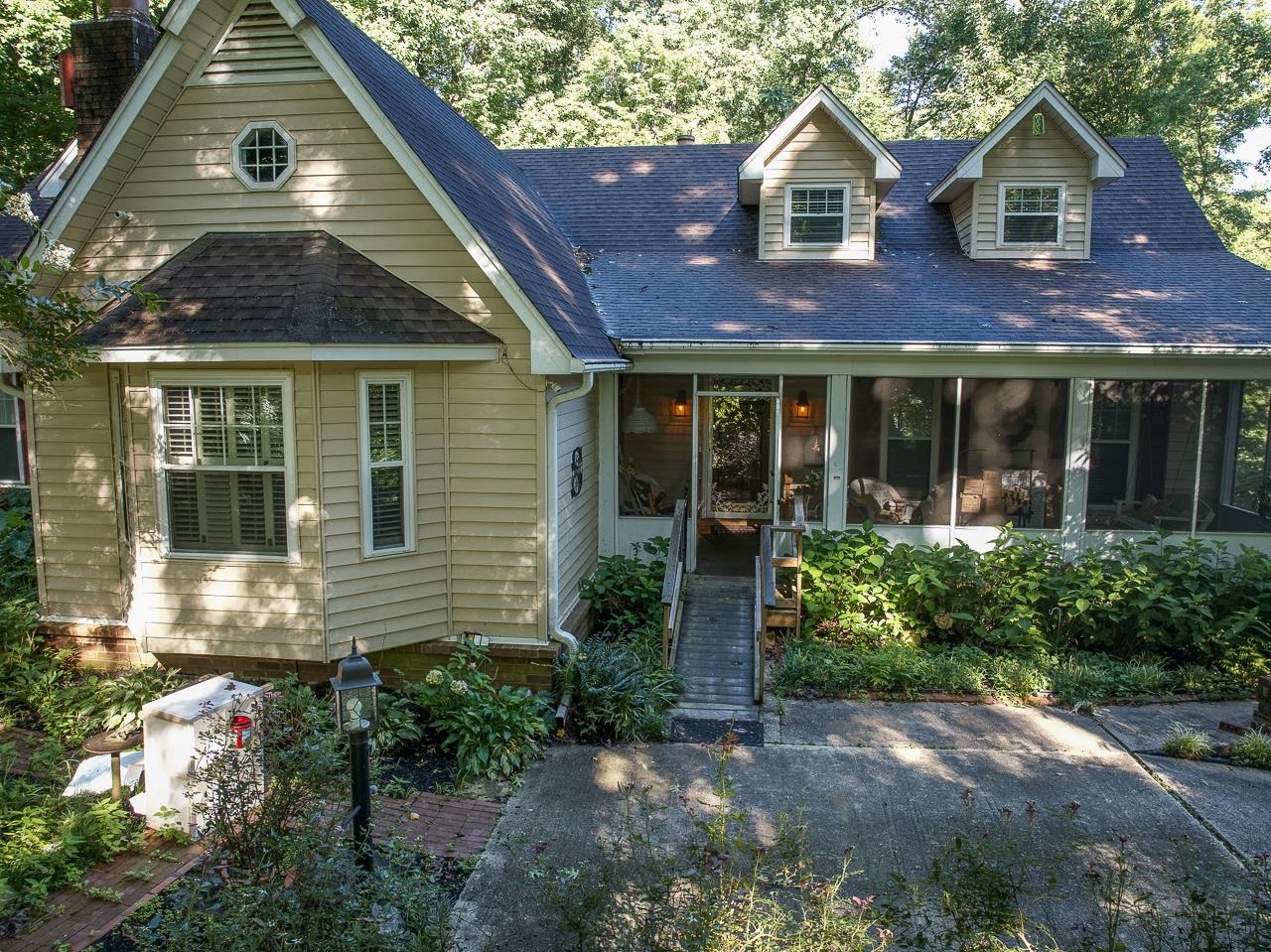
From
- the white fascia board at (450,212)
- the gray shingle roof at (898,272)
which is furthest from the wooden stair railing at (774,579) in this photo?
the white fascia board at (450,212)

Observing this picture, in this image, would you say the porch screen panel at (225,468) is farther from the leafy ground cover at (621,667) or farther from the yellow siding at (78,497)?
the leafy ground cover at (621,667)

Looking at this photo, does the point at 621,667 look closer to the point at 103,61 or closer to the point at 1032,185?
the point at 103,61

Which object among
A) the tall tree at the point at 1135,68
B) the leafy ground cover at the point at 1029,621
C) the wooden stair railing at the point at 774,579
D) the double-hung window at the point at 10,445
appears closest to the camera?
the leafy ground cover at the point at 1029,621

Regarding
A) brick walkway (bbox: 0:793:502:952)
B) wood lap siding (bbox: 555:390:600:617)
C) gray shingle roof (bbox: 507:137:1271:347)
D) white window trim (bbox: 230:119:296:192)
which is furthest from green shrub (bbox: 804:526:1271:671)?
white window trim (bbox: 230:119:296:192)

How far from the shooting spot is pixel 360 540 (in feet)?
23.9

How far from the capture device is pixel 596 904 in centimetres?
371

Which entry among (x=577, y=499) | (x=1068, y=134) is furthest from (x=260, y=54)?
(x=1068, y=134)

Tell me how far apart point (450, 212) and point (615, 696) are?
14.5 ft

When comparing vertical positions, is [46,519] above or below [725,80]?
below

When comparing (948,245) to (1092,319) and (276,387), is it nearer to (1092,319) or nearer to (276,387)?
(1092,319)

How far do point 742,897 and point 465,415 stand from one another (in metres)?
4.81

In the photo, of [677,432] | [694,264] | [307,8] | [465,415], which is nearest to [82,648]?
[465,415]

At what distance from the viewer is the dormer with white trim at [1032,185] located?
11906mm

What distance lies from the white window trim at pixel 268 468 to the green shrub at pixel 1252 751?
789 centimetres
